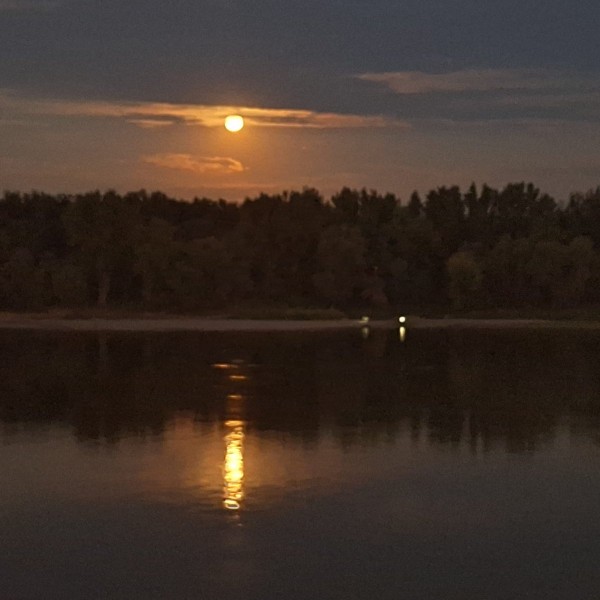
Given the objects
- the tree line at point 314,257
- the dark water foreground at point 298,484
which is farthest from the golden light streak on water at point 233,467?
the tree line at point 314,257

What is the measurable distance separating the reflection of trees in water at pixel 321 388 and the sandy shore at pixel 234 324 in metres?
13.3

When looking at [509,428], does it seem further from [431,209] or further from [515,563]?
[431,209]

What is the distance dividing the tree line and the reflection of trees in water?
118ft

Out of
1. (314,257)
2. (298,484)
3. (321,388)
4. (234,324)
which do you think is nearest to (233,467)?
(298,484)

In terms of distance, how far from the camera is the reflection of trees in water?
2311 cm

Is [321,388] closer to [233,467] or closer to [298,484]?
[233,467]

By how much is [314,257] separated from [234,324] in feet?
86.2

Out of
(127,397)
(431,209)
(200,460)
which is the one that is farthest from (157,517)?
(431,209)

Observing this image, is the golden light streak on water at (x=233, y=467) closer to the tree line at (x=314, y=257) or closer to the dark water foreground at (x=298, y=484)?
the dark water foreground at (x=298, y=484)

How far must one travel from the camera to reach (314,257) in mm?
91562

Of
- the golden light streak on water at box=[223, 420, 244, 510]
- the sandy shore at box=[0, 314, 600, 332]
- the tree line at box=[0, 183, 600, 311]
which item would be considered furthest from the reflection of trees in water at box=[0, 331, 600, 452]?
the tree line at box=[0, 183, 600, 311]

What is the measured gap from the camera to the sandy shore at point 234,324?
61.4m

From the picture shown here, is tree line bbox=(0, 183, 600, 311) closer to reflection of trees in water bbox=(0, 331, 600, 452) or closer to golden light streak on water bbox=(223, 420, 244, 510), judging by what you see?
reflection of trees in water bbox=(0, 331, 600, 452)

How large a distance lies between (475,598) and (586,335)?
4775 centimetres
